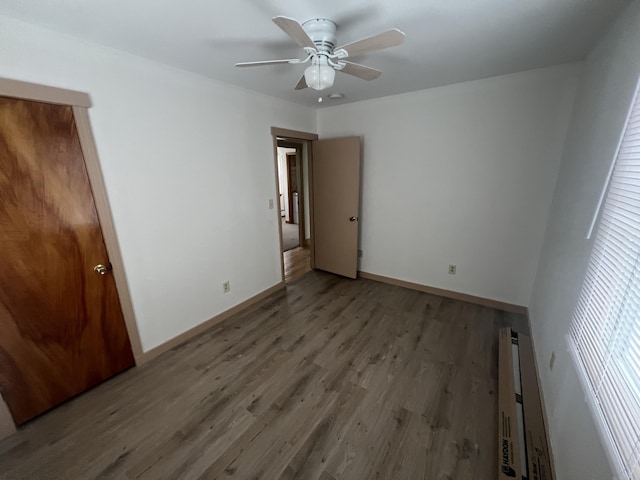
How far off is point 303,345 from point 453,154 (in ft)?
8.17

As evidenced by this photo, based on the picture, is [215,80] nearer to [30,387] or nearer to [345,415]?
[30,387]

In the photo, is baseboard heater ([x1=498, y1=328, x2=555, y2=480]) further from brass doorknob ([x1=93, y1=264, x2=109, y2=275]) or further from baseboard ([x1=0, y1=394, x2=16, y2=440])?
baseboard ([x1=0, y1=394, x2=16, y2=440])

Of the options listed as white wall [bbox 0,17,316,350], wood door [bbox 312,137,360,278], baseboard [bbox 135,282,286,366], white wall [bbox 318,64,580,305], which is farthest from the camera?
wood door [bbox 312,137,360,278]

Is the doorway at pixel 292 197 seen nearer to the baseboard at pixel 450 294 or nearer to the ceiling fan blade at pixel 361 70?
the baseboard at pixel 450 294

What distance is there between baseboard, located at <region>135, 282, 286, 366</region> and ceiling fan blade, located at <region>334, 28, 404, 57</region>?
2.54m

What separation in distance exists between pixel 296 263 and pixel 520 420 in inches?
130

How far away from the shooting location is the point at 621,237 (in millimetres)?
1044

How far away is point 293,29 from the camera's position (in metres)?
1.13

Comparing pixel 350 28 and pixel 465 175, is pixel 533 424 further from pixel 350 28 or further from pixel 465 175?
pixel 350 28

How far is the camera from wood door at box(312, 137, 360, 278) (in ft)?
10.9

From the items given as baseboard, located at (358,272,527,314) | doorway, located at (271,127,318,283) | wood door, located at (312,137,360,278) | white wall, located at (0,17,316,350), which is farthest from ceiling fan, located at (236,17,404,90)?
baseboard, located at (358,272,527,314)

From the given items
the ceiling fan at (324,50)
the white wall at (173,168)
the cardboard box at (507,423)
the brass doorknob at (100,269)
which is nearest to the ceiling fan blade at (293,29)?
the ceiling fan at (324,50)

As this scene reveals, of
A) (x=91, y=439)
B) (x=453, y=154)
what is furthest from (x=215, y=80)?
(x=91, y=439)

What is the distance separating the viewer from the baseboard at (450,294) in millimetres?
2781
